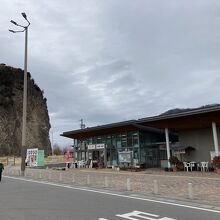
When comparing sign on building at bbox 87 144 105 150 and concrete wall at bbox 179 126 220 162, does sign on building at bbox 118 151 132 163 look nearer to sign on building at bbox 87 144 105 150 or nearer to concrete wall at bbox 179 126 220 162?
sign on building at bbox 87 144 105 150

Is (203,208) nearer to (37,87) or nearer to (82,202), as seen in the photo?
(82,202)

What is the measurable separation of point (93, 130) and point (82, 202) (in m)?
27.7

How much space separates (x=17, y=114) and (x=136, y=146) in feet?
181

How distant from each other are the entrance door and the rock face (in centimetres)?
4850

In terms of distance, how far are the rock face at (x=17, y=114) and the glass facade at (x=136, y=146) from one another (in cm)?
4401

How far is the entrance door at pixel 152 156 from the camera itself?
3681 centimetres

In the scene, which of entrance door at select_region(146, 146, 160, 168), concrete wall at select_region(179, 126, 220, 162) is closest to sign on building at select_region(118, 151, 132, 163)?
entrance door at select_region(146, 146, 160, 168)

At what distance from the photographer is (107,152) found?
3962 cm

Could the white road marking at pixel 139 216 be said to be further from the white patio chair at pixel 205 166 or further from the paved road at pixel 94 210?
the white patio chair at pixel 205 166

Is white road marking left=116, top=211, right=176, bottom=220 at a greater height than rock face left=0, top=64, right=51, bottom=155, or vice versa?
rock face left=0, top=64, right=51, bottom=155

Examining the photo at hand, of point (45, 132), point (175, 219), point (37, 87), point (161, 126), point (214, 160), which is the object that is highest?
point (37, 87)

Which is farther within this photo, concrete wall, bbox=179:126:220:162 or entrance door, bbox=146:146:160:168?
entrance door, bbox=146:146:160:168

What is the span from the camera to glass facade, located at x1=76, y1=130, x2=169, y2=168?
36.1m

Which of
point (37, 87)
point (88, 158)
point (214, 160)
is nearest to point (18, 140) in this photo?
Result: point (37, 87)
